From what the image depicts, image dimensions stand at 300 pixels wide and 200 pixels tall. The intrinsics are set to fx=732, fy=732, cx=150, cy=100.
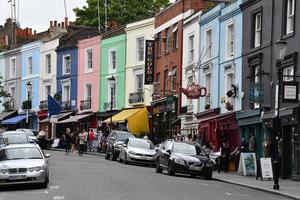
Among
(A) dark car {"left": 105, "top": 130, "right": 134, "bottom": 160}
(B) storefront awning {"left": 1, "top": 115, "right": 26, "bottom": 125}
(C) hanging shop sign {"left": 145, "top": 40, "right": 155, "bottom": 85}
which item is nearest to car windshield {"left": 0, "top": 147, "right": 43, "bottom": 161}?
(A) dark car {"left": 105, "top": 130, "right": 134, "bottom": 160}

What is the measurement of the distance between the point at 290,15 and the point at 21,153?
14735 millimetres

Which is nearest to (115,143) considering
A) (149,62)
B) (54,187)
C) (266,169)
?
(266,169)

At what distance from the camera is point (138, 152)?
1459 inches

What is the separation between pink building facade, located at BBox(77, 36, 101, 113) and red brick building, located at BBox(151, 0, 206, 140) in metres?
8.39

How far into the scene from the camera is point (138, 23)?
55656 mm

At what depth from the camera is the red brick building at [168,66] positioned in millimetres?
48438

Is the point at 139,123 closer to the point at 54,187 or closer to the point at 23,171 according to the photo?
the point at 54,187

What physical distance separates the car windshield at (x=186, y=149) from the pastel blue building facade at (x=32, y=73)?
3933 centimetres

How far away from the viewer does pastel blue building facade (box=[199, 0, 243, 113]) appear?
38.8 m

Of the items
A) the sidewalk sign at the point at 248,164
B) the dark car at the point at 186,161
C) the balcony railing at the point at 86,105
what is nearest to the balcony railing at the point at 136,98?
the balcony railing at the point at 86,105

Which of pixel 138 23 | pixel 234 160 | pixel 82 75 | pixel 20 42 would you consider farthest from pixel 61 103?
pixel 234 160

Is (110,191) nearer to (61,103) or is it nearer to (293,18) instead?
(293,18)

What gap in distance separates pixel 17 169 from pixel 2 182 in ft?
2.23

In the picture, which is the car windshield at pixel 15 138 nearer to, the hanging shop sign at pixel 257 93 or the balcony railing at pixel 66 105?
the hanging shop sign at pixel 257 93
